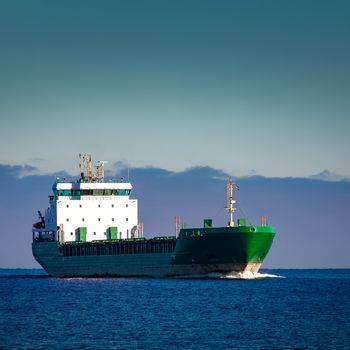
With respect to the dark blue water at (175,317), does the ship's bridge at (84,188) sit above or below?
above

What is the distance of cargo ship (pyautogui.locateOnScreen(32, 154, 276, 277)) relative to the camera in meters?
90.8

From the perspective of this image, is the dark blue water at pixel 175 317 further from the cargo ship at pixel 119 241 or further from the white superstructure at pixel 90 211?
the white superstructure at pixel 90 211

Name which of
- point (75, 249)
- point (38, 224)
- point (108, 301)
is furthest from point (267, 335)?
point (38, 224)

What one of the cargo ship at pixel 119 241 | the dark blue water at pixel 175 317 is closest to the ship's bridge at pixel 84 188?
Result: the cargo ship at pixel 119 241

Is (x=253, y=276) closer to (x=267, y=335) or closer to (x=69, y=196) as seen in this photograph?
(x=69, y=196)

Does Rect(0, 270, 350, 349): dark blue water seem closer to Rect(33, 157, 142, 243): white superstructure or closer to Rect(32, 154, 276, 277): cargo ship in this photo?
Rect(32, 154, 276, 277): cargo ship

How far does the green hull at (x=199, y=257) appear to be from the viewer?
294 feet

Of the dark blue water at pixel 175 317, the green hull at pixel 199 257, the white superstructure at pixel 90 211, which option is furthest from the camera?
the white superstructure at pixel 90 211

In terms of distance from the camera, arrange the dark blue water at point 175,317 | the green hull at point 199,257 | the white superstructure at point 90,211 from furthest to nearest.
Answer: the white superstructure at point 90,211, the green hull at point 199,257, the dark blue water at point 175,317

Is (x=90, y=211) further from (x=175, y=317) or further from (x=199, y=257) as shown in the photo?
(x=175, y=317)

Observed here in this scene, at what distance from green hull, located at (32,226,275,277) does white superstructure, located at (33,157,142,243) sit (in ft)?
14.3

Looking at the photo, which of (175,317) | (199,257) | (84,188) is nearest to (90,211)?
(84,188)

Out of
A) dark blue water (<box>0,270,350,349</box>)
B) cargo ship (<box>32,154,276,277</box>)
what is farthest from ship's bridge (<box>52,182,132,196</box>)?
dark blue water (<box>0,270,350,349</box>)

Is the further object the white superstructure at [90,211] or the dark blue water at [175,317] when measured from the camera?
the white superstructure at [90,211]
